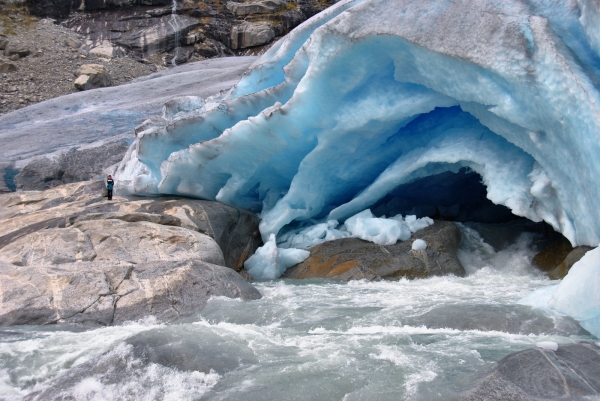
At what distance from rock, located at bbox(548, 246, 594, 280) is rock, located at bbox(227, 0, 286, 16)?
24675 millimetres

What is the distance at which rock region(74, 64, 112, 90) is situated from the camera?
19.2 metres

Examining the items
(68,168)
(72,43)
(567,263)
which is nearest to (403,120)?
(567,263)

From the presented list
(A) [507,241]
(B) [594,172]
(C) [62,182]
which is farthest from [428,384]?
(C) [62,182]

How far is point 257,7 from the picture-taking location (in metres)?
27.9

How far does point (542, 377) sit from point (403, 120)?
16.6ft

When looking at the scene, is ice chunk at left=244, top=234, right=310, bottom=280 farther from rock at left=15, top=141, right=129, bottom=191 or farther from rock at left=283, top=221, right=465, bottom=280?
rock at left=15, top=141, right=129, bottom=191

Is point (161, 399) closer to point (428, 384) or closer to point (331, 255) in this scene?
Result: point (428, 384)

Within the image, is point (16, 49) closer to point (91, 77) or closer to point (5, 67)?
point (5, 67)

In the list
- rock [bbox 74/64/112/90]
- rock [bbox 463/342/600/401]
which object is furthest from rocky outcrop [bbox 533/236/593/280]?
rock [bbox 74/64/112/90]

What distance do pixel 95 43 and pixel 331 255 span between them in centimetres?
2213

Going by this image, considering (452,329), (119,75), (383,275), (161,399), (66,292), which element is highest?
(161,399)

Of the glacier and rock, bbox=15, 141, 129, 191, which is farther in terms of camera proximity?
rock, bbox=15, 141, 129, 191

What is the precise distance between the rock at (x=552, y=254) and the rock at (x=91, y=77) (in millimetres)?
17312

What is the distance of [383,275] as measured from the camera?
261 inches
